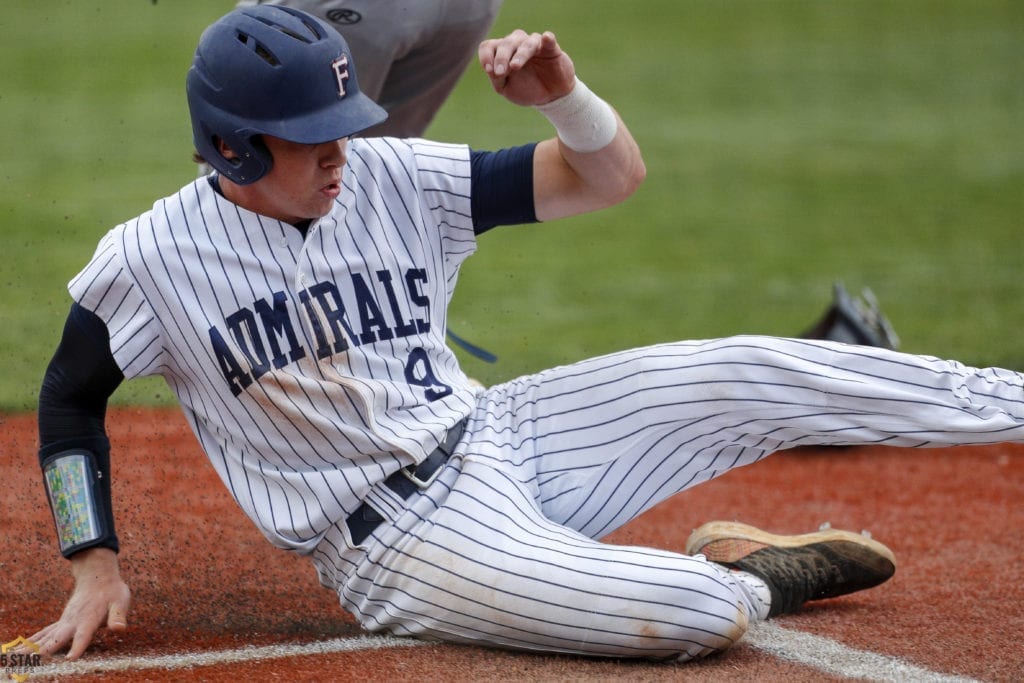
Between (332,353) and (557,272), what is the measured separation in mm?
5322

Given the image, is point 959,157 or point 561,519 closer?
point 561,519

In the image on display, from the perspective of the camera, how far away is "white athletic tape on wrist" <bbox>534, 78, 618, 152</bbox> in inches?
104

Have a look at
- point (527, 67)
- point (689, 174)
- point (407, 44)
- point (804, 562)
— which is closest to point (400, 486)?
point (527, 67)

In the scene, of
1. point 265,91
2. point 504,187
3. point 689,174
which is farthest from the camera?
point 689,174

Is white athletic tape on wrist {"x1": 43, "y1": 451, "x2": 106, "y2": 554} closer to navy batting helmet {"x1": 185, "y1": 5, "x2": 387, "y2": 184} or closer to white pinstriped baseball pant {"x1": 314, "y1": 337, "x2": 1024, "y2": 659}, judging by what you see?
white pinstriped baseball pant {"x1": 314, "y1": 337, "x2": 1024, "y2": 659}

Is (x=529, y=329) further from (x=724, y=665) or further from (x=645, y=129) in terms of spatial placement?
(x=645, y=129)

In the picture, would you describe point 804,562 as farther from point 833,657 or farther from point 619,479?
point 619,479

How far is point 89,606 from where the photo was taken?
268cm

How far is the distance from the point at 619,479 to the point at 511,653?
438 mm

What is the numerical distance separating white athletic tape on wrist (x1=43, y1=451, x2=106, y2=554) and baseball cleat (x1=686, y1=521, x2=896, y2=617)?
1.43m

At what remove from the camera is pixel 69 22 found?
1647 centimetres

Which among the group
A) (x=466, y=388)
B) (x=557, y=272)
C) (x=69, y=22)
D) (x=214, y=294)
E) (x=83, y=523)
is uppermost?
(x=214, y=294)

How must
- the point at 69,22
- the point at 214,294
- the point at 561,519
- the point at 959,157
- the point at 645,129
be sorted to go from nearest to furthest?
the point at 214,294
the point at 561,519
the point at 959,157
the point at 645,129
the point at 69,22

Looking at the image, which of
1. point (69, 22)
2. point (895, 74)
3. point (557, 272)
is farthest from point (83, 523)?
point (69, 22)
